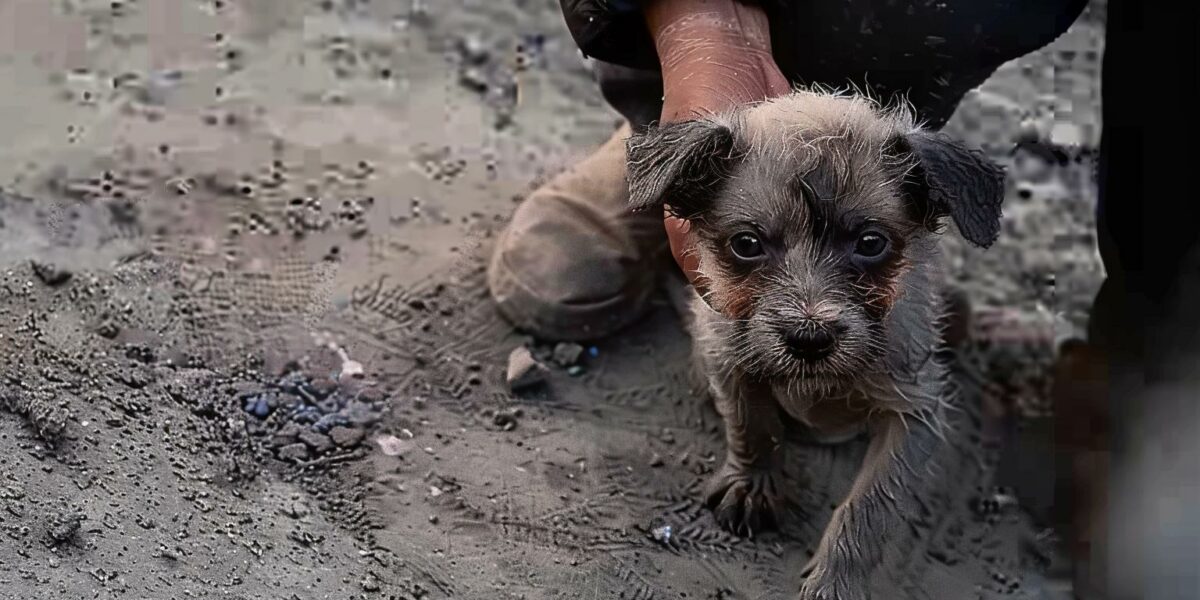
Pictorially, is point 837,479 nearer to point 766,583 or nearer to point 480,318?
point 766,583

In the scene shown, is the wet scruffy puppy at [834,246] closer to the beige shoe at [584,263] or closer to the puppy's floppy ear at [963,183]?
the puppy's floppy ear at [963,183]

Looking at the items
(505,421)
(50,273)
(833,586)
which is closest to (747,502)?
(833,586)

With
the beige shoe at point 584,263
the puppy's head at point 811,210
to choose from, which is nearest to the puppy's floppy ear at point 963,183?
the puppy's head at point 811,210

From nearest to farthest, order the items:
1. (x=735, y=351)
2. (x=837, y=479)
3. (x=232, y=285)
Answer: (x=735, y=351)
(x=837, y=479)
(x=232, y=285)

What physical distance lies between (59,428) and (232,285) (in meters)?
1.38

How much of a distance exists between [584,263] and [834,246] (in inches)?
84.0

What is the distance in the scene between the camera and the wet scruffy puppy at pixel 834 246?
3812 mm

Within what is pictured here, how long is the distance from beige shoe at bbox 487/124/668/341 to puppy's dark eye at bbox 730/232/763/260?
1.86 metres

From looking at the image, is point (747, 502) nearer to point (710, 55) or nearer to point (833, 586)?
point (833, 586)

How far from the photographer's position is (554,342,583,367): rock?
228 inches

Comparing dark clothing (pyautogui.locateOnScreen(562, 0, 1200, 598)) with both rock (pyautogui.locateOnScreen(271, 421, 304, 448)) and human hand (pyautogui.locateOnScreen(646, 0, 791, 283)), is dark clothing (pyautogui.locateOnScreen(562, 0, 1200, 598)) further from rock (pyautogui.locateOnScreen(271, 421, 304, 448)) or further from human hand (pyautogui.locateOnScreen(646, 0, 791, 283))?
rock (pyautogui.locateOnScreen(271, 421, 304, 448))

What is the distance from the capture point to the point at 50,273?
17.4ft

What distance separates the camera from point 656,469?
5.29 meters

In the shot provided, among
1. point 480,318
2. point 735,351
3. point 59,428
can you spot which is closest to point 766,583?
point 735,351
